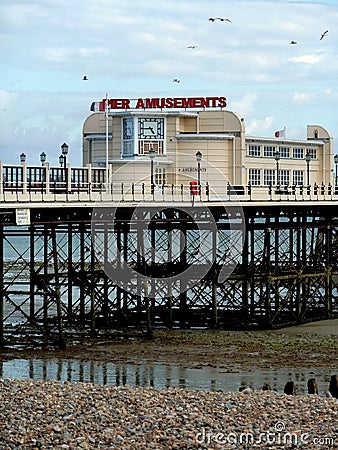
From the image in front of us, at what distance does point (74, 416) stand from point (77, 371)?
26.7ft

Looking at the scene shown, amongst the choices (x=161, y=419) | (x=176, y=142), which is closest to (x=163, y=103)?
(x=176, y=142)

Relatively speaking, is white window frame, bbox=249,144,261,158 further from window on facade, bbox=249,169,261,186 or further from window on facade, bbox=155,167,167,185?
window on facade, bbox=155,167,167,185

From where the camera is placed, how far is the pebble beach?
720 inches

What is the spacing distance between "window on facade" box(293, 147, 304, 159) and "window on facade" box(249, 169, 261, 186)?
3833 millimetres

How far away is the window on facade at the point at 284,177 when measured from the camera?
4813cm

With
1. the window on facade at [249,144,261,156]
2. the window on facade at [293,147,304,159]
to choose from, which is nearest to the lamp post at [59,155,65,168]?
the window on facade at [249,144,261,156]

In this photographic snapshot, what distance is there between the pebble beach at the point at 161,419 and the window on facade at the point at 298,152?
1063 inches

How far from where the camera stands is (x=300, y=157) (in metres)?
49.6

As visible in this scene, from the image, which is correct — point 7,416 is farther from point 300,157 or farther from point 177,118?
point 300,157

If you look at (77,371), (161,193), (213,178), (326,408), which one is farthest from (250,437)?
(213,178)

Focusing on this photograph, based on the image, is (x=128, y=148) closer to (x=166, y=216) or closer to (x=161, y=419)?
(x=166, y=216)

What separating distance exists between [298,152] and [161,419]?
30862 mm

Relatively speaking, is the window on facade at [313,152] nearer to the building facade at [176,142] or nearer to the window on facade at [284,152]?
the window on facade at [284,152]

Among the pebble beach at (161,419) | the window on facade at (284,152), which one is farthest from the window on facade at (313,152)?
the pebble beach at (161,419)
